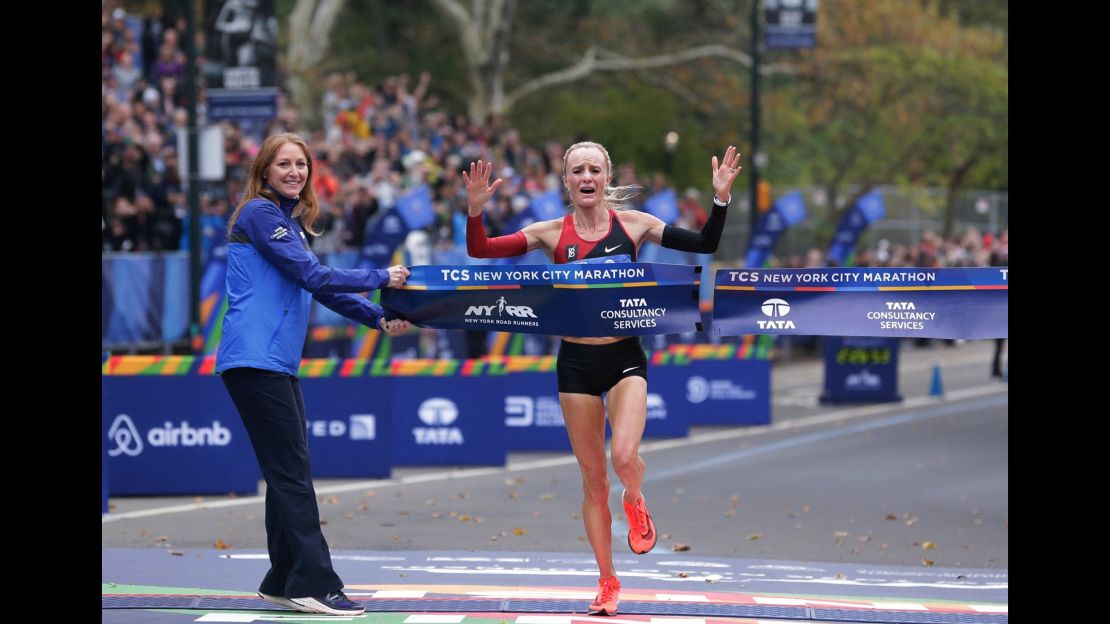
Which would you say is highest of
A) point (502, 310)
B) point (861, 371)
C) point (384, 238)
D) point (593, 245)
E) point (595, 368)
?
point (384, 238)

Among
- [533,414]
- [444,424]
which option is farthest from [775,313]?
[533,414]

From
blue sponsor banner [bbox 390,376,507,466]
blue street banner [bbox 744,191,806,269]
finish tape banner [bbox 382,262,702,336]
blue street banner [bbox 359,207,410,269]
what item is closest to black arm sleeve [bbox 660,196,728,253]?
finish tape banner [bbox 382,262,702,336]

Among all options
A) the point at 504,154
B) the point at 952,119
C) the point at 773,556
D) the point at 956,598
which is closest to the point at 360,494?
the point at 773,556

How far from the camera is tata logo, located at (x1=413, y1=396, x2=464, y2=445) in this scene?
1611 centimetres

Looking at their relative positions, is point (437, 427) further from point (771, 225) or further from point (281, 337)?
point (771, 225)

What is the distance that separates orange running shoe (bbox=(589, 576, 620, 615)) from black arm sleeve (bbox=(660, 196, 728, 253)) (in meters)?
1.52

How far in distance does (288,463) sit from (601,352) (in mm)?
1460

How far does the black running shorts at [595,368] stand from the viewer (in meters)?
7.79

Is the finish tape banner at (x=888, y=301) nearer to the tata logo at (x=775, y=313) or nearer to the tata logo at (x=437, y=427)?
the tata logo at (x=775, y=313)

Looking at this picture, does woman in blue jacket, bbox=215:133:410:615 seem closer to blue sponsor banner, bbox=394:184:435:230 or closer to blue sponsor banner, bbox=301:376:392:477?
blue sponsor banner, bbox=301:376:392:477

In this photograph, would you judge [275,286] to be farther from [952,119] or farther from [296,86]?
[952,119]

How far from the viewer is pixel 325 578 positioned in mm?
7684

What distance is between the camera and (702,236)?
307 inches

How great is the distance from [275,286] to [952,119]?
35.4m
